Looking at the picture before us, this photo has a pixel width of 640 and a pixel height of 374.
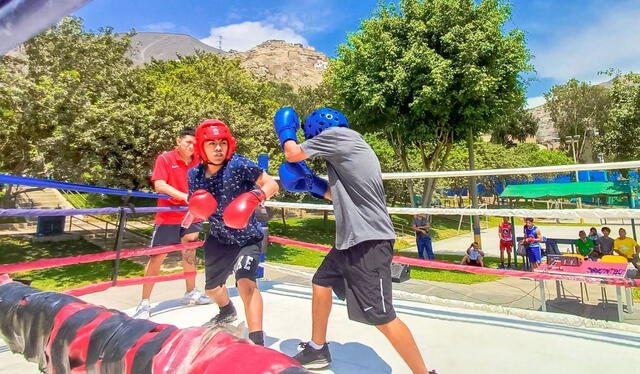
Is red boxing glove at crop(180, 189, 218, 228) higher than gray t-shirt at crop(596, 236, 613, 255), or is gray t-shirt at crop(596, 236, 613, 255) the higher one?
red boxing glove at crop(180, 189, 218, 228)

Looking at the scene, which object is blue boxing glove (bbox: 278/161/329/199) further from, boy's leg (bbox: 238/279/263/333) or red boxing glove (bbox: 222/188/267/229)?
boy's leg (bbox: 238/279/263/333)

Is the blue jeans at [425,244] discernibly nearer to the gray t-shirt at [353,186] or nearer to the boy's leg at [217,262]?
the boy's leg at [217,262]

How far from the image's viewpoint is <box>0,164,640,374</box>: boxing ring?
2.55 ft

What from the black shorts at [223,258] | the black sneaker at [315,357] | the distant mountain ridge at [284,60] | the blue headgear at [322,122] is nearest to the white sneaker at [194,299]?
the black shorts at [223,258]

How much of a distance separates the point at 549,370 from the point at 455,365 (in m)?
0.43

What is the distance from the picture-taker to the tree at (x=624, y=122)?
41.8ft

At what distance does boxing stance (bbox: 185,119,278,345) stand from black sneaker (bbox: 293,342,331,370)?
0.25 meters

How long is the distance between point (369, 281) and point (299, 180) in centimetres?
62

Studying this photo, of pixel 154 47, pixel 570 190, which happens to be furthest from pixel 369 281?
pixel 154 47

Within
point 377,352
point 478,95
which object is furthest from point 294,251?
point 377,352

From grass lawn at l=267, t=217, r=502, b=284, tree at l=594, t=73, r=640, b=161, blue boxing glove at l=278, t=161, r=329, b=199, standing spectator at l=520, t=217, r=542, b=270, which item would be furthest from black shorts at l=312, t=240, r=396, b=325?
tree at l=594, t=73, r=640, b=161

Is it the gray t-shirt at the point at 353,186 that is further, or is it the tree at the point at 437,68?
the tree at the point at 437,68

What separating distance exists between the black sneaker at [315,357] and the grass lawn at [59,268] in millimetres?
7234

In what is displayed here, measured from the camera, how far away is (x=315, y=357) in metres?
2.05
